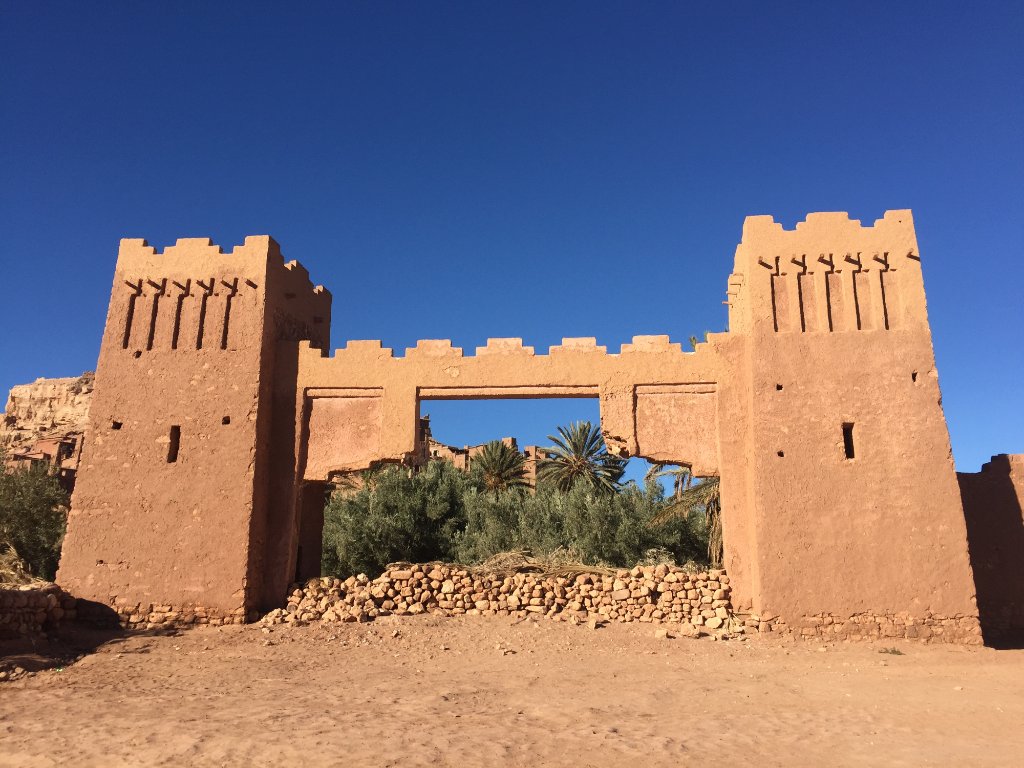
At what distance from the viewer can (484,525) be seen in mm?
22312

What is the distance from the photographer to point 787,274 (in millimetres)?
12484

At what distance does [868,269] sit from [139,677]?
12.2 meters

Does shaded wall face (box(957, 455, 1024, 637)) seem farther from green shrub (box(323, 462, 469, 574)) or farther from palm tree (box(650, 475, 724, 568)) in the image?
green shrub (box(323, 462, 469, 574))

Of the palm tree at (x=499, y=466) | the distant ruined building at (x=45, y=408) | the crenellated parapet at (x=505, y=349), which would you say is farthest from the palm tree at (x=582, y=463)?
the distant ruined building at (x=45, y=408)

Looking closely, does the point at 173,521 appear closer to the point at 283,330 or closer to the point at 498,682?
the point at 283,330

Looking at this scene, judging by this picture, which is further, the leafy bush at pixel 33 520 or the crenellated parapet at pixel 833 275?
the leafy bush at pixel 33 520

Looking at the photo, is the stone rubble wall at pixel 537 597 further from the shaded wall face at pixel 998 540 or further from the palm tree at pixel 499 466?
the palm tree at pixel 499 466

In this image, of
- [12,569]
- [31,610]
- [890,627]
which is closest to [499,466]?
[12,569]

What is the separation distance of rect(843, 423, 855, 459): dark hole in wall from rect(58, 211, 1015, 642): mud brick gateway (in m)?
0.04

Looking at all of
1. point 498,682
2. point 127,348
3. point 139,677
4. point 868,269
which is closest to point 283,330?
point 127,348

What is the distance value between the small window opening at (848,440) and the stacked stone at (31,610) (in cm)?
1232

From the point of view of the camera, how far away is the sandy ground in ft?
19.7

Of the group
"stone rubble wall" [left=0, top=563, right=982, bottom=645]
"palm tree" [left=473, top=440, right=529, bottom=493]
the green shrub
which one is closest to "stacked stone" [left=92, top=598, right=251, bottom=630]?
"stone rubble wall" [left=0, top=563, right=982, bottom=645]

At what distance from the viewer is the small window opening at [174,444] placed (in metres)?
12.7
